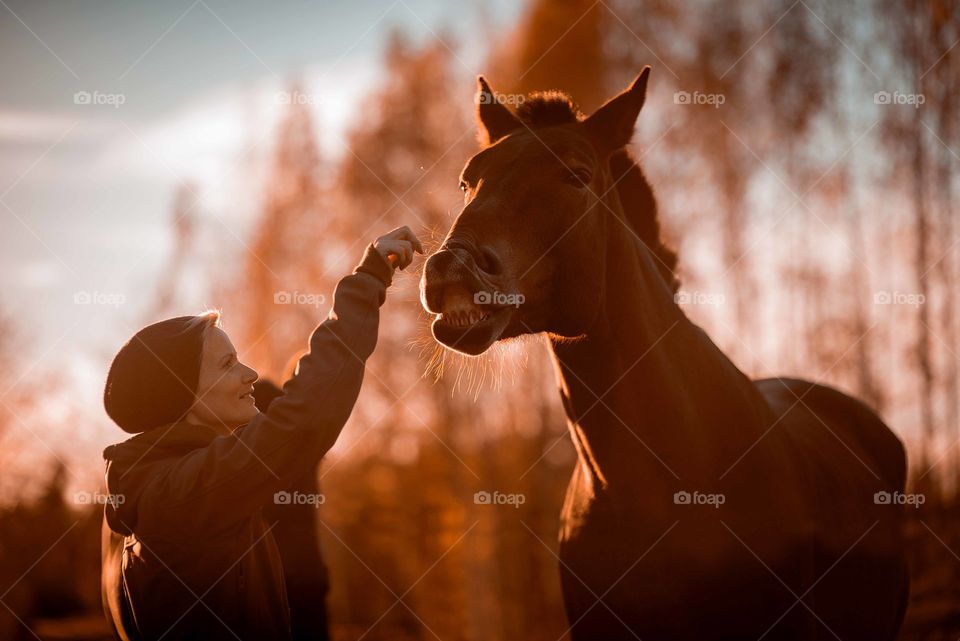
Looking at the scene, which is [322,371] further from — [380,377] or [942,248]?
[380,377]

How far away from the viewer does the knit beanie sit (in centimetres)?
226

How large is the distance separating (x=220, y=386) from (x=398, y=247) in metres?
0.74

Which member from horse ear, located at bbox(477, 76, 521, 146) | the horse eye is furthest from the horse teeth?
horse ear, located at bbox(477, 76, 521, 146)

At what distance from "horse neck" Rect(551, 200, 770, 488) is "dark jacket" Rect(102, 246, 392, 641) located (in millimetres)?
1248

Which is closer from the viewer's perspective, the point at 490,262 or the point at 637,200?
the point at 490,262

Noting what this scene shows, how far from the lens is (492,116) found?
3734mm

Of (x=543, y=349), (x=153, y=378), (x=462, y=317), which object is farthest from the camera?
(x=543, y=349)

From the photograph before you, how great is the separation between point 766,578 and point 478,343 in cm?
152

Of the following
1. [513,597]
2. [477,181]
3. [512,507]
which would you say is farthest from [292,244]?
[477,181]

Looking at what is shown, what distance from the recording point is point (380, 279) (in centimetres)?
218

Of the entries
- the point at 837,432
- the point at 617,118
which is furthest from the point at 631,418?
the point at 837,432

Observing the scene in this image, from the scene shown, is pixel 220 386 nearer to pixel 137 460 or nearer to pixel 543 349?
pixel 137 460

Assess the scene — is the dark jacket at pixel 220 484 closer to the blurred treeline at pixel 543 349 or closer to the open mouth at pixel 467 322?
the open mouth at pixel 467 322

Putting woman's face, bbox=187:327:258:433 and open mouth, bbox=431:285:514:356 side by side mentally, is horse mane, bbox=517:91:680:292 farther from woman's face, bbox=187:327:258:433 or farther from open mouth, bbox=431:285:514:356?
woman's face, bbox=187:327:258:433
